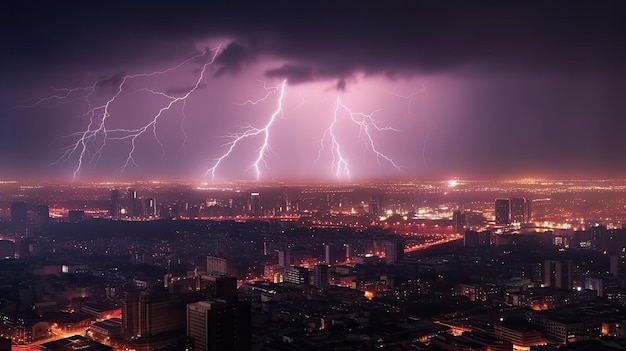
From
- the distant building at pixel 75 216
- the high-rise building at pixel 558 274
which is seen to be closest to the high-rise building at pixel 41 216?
the distant building at pixel 75 216

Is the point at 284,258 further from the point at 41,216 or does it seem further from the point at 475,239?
the point at 41,216

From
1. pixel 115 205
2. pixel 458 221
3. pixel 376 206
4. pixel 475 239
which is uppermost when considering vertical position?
pixel 115 205

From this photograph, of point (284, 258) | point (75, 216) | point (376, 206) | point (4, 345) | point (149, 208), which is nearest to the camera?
point (4, 345)

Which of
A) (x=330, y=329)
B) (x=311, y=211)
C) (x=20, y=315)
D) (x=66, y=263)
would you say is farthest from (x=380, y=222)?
(x=20, y=315)

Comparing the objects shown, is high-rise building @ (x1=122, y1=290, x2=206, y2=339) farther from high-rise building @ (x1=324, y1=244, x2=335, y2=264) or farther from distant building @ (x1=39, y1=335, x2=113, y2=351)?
high-rise building @ (x1=324, y1=244, x2=335, y2=264)

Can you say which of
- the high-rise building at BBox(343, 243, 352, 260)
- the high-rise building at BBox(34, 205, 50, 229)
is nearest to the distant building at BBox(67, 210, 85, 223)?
the high-rise building at BBox(34, 205, 50, 229)

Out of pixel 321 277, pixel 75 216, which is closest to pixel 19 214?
pixel 75 216
